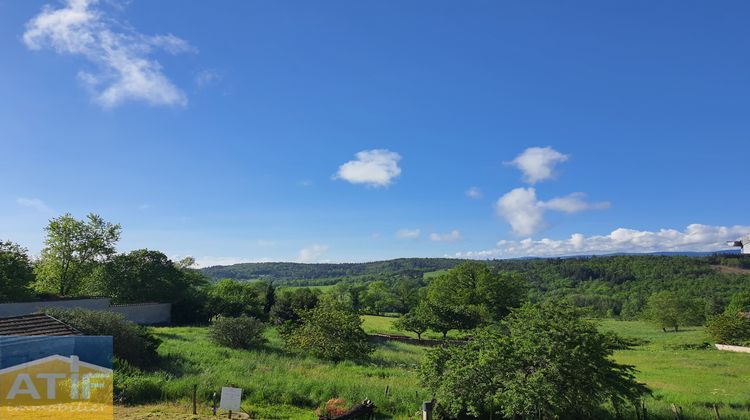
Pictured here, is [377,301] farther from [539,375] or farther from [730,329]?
[539,375]

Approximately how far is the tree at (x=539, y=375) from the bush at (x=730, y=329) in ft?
134

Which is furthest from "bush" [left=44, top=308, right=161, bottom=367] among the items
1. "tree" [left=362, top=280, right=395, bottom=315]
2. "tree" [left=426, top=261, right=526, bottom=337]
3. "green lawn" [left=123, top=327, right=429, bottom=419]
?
"tree" [left=362, top=280, right=395, bottom=315]

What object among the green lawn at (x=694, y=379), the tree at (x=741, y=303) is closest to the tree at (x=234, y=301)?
the green lawn at (x=694, y=379)

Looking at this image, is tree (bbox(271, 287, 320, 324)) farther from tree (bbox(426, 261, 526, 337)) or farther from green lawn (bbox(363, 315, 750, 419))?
green lawn (bbox(363, 315, 750, 419))

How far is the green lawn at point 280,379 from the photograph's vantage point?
541 inches

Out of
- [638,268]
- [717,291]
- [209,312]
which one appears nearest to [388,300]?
[209,312]

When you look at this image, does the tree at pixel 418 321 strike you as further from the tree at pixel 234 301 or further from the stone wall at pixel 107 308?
the stone wall at pixel 107 308

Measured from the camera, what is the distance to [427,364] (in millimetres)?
14141

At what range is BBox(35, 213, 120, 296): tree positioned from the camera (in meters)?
39.2

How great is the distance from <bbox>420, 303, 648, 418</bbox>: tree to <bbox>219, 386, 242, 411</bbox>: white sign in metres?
5.81

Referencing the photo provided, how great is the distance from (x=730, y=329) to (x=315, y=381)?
152 ft

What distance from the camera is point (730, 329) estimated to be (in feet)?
139

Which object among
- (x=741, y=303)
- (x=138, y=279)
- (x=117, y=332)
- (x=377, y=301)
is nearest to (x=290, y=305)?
(x=138, y=279)

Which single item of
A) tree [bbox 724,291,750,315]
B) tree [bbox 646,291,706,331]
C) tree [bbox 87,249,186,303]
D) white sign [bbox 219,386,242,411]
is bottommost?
tree [bbox 646,291,706,331]
